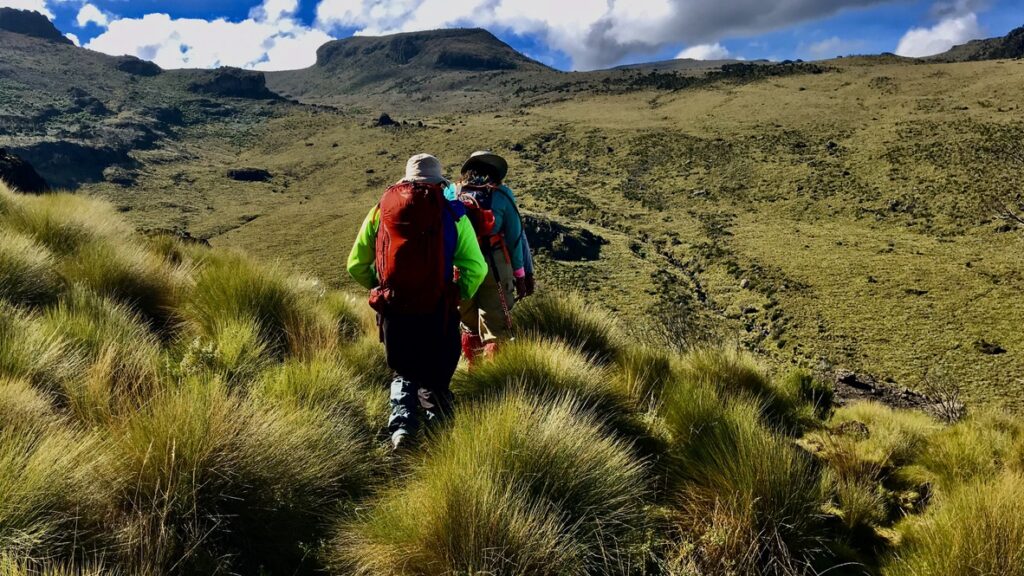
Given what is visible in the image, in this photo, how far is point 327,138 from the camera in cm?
8256

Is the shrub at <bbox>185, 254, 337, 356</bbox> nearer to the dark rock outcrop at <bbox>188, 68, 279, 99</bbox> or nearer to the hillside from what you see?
the hillside

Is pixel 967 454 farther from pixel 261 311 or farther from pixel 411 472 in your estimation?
pixel 261 311

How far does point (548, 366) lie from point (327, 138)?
85911 millimetres

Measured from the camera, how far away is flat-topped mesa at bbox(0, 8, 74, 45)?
170m

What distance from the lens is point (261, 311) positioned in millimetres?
5152

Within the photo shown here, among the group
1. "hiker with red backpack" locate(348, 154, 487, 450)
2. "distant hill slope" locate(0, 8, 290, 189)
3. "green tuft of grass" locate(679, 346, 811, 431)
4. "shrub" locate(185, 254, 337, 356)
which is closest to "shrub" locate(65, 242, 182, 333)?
"shrub" locate(185, 254, 337, 356)

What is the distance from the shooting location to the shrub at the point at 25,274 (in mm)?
4477

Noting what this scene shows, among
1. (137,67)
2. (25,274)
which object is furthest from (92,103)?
(25,274)

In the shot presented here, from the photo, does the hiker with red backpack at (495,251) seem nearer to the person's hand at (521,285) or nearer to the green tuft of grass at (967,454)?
the person's hand at (521,285)

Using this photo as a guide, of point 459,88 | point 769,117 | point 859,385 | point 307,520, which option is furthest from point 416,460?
point 459,88

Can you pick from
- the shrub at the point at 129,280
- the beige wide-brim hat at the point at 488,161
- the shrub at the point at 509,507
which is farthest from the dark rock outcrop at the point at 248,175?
the shrub at the point at 509,507

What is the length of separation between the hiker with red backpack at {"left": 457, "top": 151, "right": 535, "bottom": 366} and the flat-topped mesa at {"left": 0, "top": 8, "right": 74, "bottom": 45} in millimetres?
221277

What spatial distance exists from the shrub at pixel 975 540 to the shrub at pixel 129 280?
5.53 metres

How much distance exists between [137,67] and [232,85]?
36376mm
